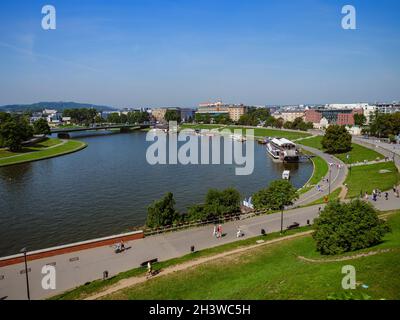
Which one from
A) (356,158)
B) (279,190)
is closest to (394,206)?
(279,190)

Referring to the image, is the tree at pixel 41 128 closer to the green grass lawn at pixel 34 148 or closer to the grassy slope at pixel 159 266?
the green grass lawn at pixel 34 148

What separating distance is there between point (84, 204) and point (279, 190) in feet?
64.7

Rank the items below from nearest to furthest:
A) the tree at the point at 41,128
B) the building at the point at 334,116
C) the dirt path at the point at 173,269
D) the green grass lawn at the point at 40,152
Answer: the dirt path at the point at 173,269, the green grass lawn at the point at 40,152, the tree at the point at 41,128, the building at the point at 334,116

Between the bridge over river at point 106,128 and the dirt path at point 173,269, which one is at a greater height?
the bridge over river at point 106,128

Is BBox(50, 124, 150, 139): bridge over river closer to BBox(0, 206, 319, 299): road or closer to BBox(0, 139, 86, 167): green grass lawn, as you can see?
BBox(0, 139, 86, 167): green grass lawn

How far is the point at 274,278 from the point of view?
14234 mm

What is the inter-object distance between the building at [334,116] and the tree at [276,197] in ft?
402

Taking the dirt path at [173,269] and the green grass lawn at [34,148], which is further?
the green grass lawn at [34,148]

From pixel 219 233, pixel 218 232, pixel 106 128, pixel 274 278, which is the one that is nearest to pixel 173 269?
pixel 274 278

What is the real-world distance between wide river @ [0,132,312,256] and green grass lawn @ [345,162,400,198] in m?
7.06

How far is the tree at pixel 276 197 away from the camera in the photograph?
95.1 ft

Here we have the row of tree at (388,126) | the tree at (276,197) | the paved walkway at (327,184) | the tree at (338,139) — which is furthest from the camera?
the row of tree at (388,126)

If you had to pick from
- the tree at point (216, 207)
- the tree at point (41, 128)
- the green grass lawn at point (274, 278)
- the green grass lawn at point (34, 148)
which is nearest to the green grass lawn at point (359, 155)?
the tree at point (216, 207)

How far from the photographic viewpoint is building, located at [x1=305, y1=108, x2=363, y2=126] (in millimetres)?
145500
